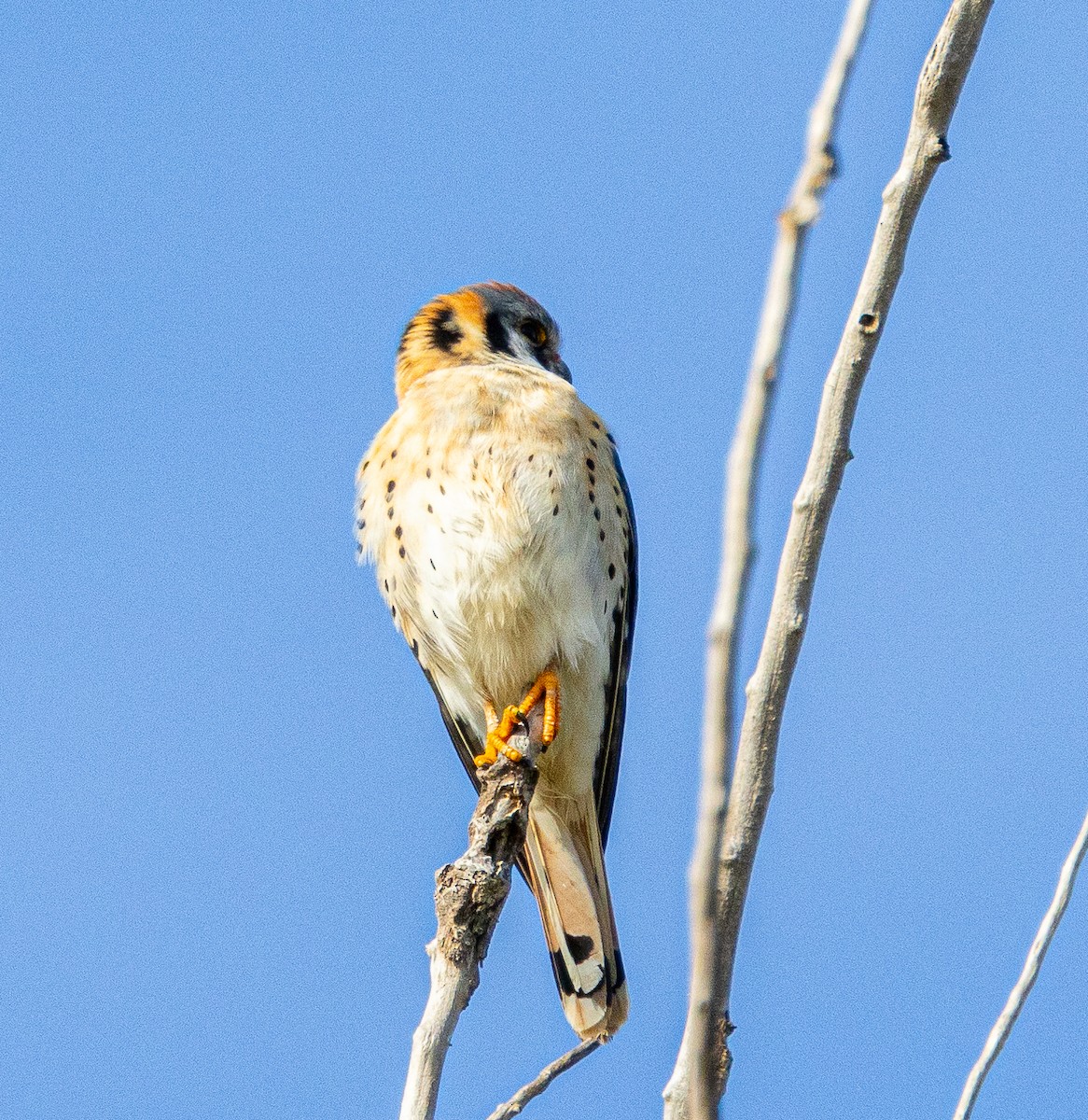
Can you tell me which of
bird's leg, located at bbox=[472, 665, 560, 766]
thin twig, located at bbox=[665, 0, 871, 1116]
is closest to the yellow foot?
bird's leg, located at bbox=[472, 665, 560, 766]

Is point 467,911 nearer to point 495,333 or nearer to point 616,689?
point 616,689

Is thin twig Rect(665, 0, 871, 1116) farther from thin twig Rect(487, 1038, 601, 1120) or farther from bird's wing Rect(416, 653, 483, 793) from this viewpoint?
bird's wing Rect(416, 653, 483, 793)

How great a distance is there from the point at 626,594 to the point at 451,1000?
8.17ft

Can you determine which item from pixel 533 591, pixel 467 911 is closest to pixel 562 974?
pixel 533 591

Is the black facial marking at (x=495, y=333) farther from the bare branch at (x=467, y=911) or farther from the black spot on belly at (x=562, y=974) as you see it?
the black spot on belly at (x=562, y=974)

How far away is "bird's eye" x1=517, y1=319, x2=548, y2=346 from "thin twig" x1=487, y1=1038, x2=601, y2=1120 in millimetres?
3688

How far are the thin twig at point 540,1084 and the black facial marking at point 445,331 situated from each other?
3.52 m

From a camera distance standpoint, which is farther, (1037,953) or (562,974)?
(562,974)

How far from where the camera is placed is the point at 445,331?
6.00 metres

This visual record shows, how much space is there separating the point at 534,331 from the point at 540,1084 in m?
3.85

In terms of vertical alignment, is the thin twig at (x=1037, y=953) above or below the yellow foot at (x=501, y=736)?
below

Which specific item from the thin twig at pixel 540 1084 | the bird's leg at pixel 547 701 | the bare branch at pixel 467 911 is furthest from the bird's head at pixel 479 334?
the thin twig at pixel 540 1084

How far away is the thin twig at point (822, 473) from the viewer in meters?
2.15

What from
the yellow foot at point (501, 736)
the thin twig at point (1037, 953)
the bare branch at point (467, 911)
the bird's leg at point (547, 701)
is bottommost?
the thin twig at point (1037, 953)
